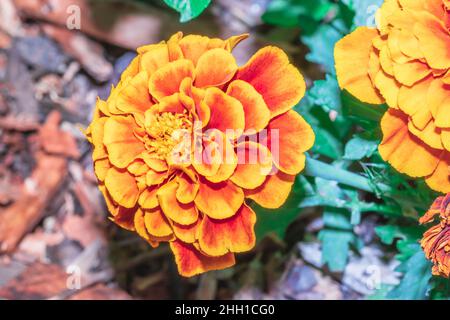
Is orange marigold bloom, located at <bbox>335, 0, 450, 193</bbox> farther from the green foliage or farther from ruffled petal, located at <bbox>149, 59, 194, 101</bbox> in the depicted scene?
ruffled petal, located at <bbox>149, 59, 194, 101</bbox>

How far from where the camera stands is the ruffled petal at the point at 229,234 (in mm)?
1191

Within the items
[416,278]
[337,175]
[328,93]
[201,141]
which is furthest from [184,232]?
[416,278]

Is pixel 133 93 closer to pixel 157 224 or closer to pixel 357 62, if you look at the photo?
pixel 157 224

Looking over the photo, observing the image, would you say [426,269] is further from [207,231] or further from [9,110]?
[9,110]

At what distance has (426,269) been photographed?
1514 millimetres

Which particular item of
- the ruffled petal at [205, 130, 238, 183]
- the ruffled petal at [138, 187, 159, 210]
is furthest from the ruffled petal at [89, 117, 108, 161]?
the ruffled petal at [205, 130, 238, 183]

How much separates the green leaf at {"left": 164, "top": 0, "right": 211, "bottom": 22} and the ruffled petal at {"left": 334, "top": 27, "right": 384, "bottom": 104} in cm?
25

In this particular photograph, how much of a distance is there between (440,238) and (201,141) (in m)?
0.45

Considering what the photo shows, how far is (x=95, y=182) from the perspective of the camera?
2078mm

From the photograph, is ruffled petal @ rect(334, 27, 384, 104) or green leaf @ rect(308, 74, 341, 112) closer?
ruffled petal @ rect(334, 27, 384, 104)

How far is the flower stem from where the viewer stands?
1377 mm
